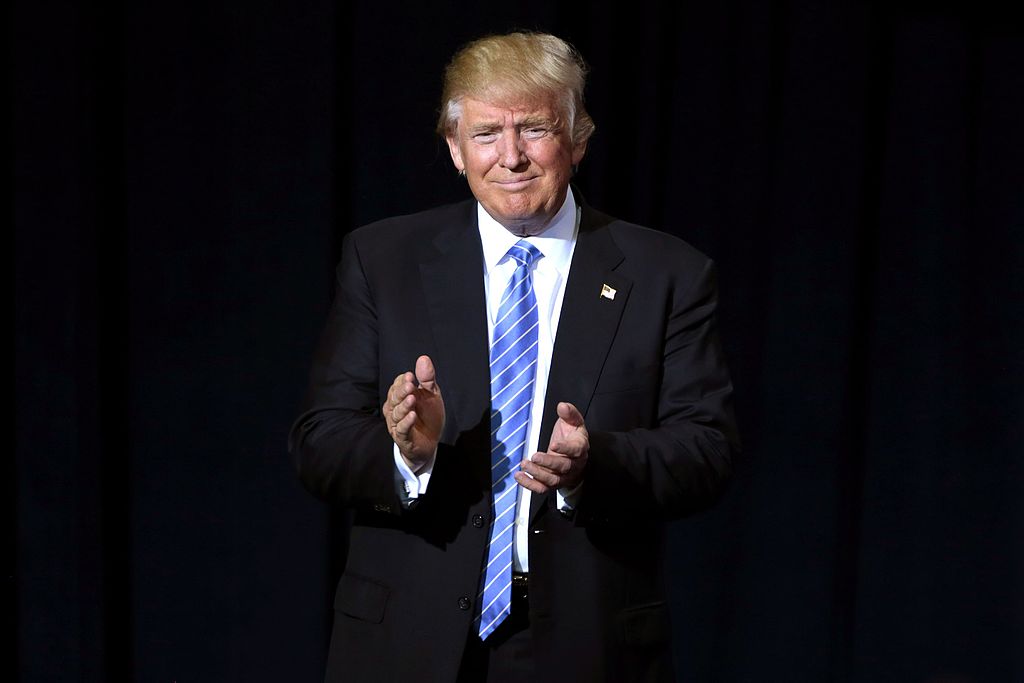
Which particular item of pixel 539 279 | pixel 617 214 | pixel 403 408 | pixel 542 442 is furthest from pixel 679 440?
pixel 617 214

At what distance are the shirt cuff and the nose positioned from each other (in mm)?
447

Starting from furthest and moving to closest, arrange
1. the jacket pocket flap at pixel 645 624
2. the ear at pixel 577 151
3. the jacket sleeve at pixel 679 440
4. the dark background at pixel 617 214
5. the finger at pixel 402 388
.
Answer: the dark background at pixel 617 214
the ear at pixel 577 151
the jacket pocket flap at pixel 645 624
the jacket sleeve at pixel 679 440
the finger at pixel 402 388

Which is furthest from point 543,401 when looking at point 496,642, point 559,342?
point 496,642

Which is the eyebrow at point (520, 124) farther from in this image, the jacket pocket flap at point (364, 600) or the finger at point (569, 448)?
the jacket pocket flap at point (364, 600)

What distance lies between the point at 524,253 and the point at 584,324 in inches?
5.7

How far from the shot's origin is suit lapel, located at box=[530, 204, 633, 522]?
180 cm

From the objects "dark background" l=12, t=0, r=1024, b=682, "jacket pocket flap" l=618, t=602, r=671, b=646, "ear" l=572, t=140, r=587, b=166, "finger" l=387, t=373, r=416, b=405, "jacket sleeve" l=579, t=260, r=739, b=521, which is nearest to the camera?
"finger" l=387, t=373, r=416, b=405

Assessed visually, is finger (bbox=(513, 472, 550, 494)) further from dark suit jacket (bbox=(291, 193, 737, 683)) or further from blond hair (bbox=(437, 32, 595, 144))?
blond hair (bbox=(437, 32, 595, 144))

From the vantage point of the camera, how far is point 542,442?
180cm

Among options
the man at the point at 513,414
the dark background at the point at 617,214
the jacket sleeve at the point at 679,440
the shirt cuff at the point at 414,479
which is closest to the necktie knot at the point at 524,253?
the man at the point at 513,414

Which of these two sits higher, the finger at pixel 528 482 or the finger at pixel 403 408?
the finger at pixel 403 408

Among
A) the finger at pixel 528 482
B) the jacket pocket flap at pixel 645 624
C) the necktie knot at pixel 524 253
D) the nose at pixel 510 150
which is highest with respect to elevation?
the nose at pixel 510 150

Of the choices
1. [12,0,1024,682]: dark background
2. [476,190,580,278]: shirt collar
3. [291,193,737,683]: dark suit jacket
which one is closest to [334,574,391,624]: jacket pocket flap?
[291,193,737,683]: dark suit jacket

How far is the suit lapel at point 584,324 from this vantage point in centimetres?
180
